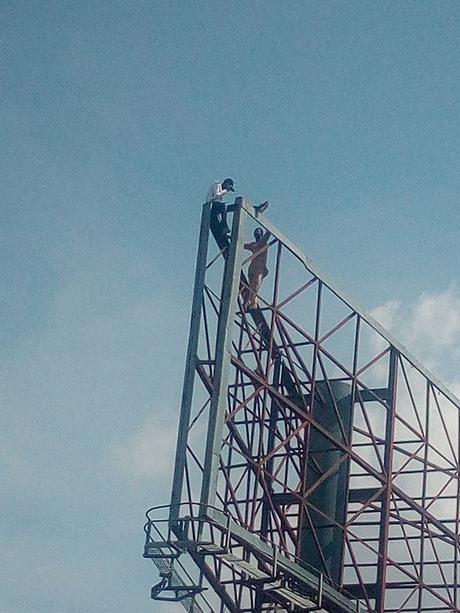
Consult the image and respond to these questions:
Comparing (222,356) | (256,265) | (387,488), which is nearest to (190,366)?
(222,356)

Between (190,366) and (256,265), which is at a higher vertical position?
(256,265)

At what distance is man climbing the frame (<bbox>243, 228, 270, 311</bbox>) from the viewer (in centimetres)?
3925

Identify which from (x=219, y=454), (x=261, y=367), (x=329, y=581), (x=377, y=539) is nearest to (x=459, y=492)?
(x=377, y=539)

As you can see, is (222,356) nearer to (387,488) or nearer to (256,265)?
(256,265)

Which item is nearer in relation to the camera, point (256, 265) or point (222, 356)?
point (222, 356)

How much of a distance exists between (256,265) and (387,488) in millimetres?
8868

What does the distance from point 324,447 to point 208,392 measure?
7.03 meters

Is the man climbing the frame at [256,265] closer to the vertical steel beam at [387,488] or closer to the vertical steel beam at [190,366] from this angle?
the vertical steel beam at [190,366]

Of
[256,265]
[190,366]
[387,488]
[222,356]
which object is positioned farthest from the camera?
[387,488]

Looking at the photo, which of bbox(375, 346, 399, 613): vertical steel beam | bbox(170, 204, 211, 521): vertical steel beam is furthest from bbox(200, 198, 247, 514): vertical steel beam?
bbox(375, 346, 399, 613): vertical steel beam

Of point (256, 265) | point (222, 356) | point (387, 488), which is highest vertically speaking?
point (256, 265)

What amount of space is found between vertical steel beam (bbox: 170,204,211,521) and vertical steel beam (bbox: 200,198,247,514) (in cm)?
96

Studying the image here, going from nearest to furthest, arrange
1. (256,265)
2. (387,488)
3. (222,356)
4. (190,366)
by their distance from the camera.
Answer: (222,356) → (190,366) → (256,265) → (387,488)

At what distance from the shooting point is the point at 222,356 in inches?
1416
